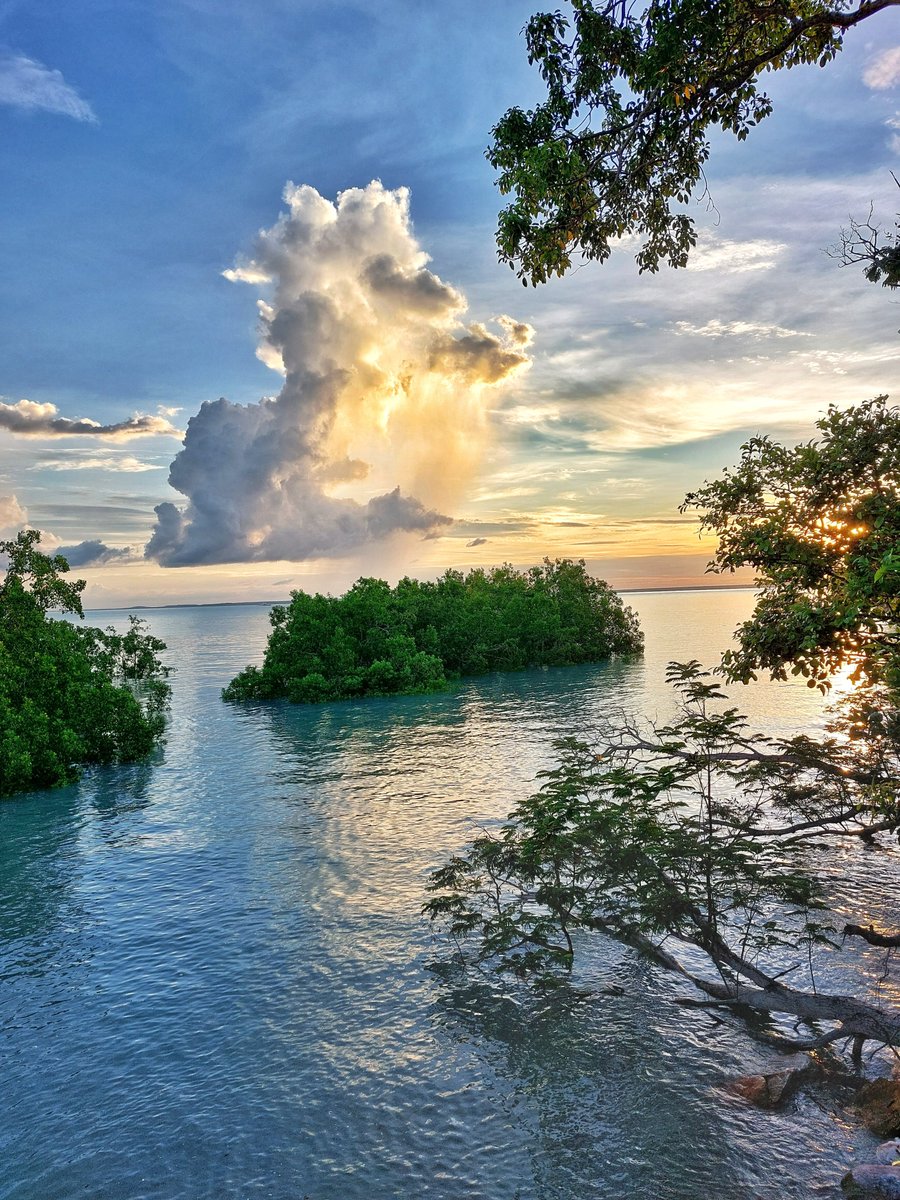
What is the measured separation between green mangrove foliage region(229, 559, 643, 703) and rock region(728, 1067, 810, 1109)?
2745 inches

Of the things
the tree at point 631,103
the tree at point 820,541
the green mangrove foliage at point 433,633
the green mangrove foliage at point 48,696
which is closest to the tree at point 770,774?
the tree at point 820,541

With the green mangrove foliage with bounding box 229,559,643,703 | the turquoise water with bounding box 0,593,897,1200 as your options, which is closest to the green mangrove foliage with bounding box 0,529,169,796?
the turquoise water with bounding box 0,593,897,1200

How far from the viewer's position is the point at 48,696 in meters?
49.2

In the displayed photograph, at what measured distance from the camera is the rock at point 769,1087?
48.4 ft

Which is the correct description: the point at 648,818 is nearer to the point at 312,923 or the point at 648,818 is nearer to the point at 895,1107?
the point at 895,1107

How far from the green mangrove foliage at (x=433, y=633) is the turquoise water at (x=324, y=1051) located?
159 ft

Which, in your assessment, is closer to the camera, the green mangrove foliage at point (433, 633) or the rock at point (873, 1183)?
the rock at point (873, 1183)

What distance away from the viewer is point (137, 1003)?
20.7 metres

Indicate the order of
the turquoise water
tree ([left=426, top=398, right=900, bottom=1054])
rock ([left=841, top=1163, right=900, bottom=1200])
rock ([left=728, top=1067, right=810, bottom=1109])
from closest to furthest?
1. rock ([left=841, top=1163, right=900, bottom=1200])
2. the turquoise water
3. rock ([left=728, top=1067, right=810, bottom=1109])
4. tree ([left=426, top=398, right=900, bottom=1054])

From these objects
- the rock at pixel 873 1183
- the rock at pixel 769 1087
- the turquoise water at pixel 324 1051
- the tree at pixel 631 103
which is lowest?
the turquoise water at pixel 324 1051

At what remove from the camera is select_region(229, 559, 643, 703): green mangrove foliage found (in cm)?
8538

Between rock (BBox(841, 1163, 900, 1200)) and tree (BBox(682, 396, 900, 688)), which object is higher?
tree (BBox(682, 396, 900, 688))

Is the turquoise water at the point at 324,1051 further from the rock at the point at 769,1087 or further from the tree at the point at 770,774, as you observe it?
the tree at the point at 770,774

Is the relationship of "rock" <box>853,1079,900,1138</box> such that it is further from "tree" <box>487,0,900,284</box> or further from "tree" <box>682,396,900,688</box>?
"tree" <box>487,0,900,284</box>
